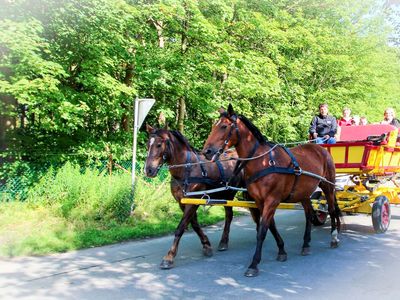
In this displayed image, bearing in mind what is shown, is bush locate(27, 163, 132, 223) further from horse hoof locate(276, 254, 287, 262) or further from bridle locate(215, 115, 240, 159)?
bridle locate(215, 115, 240, 159)

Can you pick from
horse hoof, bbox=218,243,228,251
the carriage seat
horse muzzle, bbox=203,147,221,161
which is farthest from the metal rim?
horse muzzle, bbox=203,147,221,161

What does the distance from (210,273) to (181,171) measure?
5.25ft

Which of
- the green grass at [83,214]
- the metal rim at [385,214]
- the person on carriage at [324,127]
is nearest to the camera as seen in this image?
the green grass at [83,214]

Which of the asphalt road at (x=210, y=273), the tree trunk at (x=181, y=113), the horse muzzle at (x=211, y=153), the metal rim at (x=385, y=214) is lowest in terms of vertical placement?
the asphalt road at (x=210, y=273)

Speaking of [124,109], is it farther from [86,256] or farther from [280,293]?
[280,293]

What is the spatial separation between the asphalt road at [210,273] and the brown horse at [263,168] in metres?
Result: 0.52

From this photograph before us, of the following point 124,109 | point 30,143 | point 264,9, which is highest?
point 264,9

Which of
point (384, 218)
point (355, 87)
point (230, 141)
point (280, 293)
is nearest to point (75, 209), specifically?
point (230, 141)

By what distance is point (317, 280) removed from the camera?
5.30 meters

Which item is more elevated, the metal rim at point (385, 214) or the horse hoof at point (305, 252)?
the metal rim at point (385, 214)

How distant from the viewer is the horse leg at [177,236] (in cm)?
586

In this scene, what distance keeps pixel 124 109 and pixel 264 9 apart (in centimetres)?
767

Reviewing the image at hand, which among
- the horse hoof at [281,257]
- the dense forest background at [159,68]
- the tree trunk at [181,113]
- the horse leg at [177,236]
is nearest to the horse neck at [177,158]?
the horse leg at [177,236]

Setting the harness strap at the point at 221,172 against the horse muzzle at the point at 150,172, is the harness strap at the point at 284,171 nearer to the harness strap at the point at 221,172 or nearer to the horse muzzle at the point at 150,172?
the harness strap at the point at 221,172
